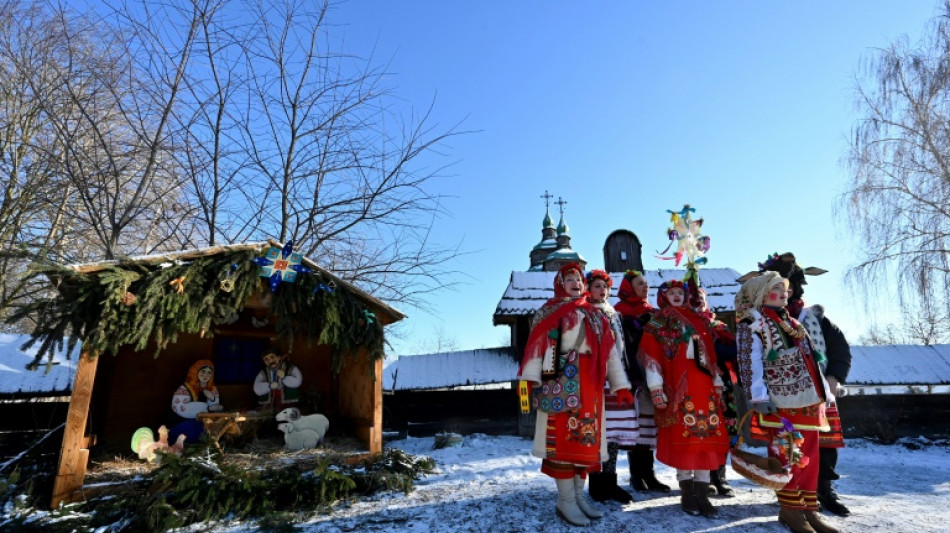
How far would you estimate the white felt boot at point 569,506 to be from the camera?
3621 millimetres

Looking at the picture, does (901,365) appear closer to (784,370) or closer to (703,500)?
(784,370)

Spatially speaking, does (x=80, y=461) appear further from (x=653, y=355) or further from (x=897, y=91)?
(x=897, y=91)

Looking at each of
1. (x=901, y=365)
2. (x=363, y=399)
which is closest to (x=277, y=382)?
(x=363, y=399)

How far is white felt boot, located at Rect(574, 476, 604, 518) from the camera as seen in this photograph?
373cm

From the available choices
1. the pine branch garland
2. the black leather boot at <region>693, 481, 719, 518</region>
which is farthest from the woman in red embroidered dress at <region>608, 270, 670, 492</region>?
the pine branch garland

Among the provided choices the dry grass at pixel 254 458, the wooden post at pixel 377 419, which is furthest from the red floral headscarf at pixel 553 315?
the dry grass at pixel 254 458

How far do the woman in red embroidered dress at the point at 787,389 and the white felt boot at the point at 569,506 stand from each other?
1.47m

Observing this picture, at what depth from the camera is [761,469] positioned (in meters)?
3.49

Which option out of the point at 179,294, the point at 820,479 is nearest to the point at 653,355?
the point at 820,479

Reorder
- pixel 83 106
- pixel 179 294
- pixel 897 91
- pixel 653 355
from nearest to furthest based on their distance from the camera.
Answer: pixel 653 355, pixel 179 294, pixel 83 106, pixel 897 91

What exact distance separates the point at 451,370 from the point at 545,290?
2913 millimetres

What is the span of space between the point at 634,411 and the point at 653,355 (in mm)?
569

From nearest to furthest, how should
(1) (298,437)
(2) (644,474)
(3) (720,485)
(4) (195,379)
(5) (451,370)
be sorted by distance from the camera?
(3) (720,485), (2) (644,474), (1) (298,437), (4) (195,379), (5) (451,370)

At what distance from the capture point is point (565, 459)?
11.8ft
